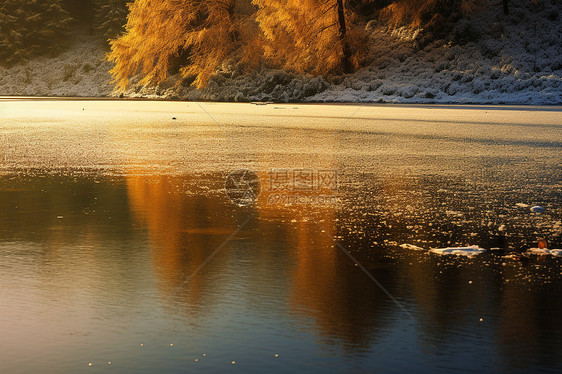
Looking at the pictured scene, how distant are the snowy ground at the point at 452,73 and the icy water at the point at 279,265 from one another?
79.9 ft

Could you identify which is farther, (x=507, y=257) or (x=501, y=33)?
(x=501, y=33)

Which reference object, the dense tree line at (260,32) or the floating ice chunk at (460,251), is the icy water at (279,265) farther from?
the dense tree line at (260,32)

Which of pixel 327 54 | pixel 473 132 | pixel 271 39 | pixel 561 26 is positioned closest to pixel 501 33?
pixel 561 26

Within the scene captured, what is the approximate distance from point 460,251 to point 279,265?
1.63 metres

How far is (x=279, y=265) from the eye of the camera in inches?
259

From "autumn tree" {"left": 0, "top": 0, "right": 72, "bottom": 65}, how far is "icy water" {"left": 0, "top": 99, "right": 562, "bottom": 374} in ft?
193

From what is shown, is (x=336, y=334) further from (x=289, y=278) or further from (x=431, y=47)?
(x=431, y=47)

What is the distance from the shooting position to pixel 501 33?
144 ft

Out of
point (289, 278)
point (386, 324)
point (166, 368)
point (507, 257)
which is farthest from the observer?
point (507, 257)

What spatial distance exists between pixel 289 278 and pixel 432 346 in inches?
68.6

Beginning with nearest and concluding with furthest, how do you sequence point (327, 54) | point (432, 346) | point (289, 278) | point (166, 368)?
point (166, 368) < point (432, 346) < point (289, 278) < point (327, 54)

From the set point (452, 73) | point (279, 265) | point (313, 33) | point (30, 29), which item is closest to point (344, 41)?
point (313, 33)

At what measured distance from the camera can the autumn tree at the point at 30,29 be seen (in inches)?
2766

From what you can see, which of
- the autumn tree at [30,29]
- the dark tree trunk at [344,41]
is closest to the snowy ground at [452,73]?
the dark tree trunk at [344,41]
